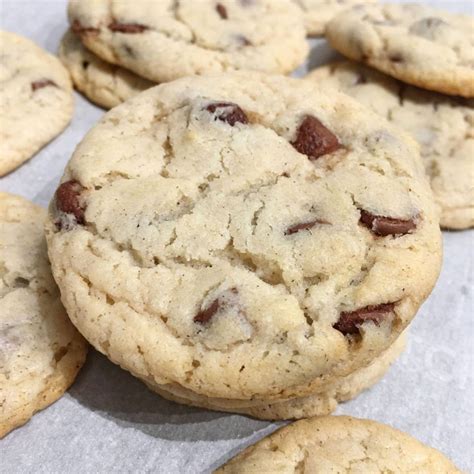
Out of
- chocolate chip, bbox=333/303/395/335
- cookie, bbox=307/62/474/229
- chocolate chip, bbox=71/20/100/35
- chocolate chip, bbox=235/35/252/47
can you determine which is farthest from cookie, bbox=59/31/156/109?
chocolate chip, bbox=333/303/395/335

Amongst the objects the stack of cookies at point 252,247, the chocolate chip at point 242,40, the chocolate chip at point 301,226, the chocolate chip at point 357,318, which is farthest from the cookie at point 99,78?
the chocolate chip at point 357,318

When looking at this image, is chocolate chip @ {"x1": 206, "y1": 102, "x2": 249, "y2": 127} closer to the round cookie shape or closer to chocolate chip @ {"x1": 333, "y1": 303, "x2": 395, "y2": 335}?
the round cookie shape

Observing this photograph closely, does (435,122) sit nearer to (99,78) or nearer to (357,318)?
(357,318)

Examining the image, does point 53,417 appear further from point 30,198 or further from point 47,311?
point 30,198

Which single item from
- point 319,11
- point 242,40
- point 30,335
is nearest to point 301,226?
point 30,335

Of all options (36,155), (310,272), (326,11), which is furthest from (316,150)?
(326,11)

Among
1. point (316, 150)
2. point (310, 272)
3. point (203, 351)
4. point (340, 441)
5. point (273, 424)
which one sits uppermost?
point (316, 150)
